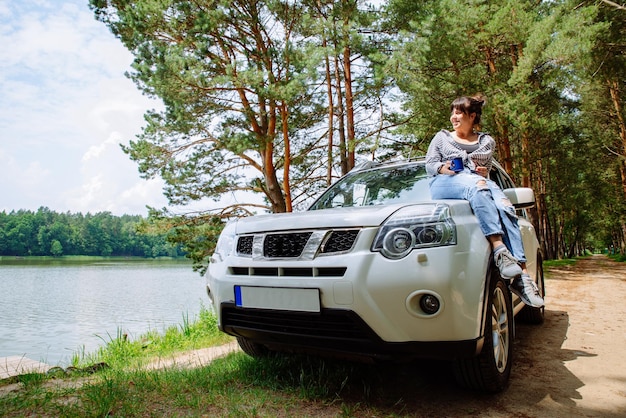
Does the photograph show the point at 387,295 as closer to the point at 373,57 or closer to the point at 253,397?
the point at 253,397

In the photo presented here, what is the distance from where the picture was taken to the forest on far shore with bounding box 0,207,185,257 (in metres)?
76.4

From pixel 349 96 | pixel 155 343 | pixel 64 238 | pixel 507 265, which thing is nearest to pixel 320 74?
pixel 349 96

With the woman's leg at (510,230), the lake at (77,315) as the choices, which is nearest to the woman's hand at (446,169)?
the woman's leg at (510,230)

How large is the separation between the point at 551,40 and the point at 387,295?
13.6 meters

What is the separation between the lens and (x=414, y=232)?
2309 millimetres

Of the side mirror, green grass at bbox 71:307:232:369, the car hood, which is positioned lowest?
green grass at bbox 71:307:232:369

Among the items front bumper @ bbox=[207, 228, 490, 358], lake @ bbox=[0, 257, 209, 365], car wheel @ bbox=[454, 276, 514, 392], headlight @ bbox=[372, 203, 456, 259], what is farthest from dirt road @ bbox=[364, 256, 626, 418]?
lake @ bbox=[0, 257, 209, 365]

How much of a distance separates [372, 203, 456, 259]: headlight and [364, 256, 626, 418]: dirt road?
102 cm

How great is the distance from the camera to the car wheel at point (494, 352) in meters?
2.50

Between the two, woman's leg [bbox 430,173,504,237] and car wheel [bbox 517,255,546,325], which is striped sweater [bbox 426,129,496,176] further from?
car wheel [bbox 517,255,546,325]

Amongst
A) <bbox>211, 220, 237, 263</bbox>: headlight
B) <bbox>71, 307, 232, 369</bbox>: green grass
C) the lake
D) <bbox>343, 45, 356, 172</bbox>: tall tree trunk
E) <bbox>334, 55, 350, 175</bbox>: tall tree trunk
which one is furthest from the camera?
<bbox>343, 45, 356, 172</bbox>: tall tree trunk

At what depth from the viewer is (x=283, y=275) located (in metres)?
2.52

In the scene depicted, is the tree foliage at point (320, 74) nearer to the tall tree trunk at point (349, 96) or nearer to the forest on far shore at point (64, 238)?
the tall tree trunk at point (349, 96)

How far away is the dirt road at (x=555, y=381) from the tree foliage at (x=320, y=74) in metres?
8.30
